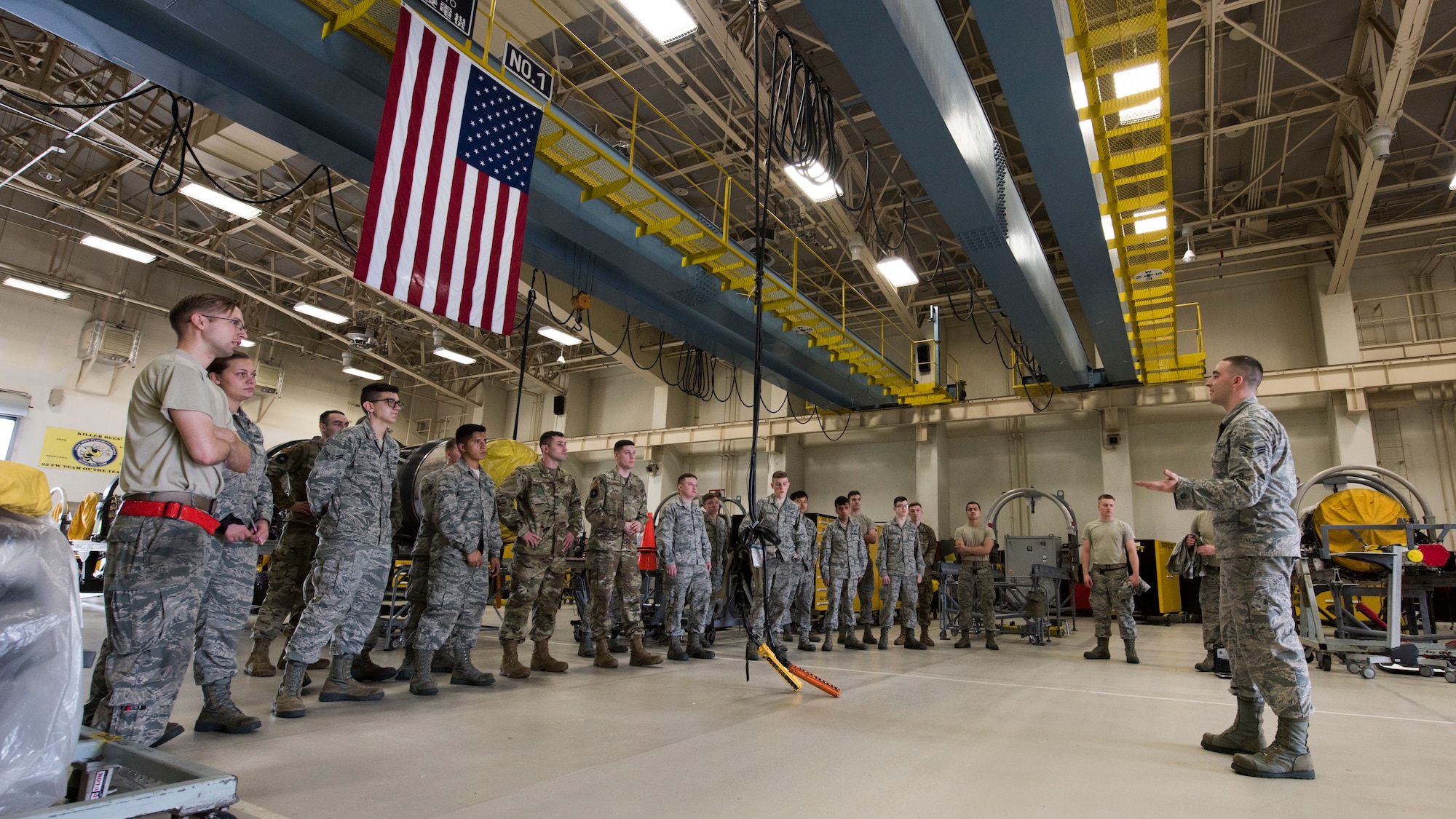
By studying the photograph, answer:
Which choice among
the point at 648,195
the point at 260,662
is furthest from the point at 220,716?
the point at 648,195

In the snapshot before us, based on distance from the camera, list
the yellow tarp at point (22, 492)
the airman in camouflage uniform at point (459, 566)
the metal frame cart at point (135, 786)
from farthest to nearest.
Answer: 1. the airman in camouflage uniform at point (459, 566)
2. the yellow tarp at point (22, 492)
3. the metal frame cart at point (135, 786)

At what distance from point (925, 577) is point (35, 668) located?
29.4 ft

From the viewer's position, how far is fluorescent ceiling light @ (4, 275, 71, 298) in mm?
13852

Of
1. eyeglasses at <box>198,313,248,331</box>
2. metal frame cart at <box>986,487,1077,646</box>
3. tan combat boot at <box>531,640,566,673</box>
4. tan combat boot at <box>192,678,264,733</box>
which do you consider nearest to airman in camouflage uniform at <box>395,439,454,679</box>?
tan combat boot at <box>531,640,566,673</box>

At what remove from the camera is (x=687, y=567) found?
6535 millimetres

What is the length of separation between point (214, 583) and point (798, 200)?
1003 centimetres

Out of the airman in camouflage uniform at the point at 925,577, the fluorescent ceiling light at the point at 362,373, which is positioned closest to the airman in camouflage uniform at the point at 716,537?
the airman in camouflage uniform at the point at 925,577

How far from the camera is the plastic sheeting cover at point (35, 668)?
5.10 feet

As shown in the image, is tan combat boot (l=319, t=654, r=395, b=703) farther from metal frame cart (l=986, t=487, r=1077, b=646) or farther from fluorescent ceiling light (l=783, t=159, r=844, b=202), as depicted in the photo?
metal frame cart (l=986, t=487, r=1077, b=646)

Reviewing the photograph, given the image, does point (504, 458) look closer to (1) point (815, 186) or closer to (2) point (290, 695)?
(2) point (290, 695)

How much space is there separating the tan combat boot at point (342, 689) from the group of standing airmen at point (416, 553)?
18 millimetres

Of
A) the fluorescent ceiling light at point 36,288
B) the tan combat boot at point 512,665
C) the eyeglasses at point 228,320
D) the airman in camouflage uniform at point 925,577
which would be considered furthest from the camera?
the fluorescent ceiling light at point 36,288

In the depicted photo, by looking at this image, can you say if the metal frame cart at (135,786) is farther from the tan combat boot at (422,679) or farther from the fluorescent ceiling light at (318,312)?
the fluorescent ceiling light at (318,312)

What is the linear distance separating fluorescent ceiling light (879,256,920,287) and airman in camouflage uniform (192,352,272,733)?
964cm
